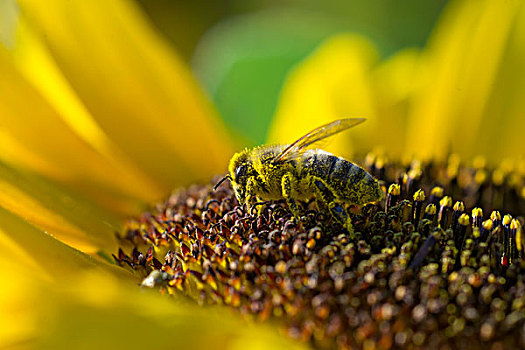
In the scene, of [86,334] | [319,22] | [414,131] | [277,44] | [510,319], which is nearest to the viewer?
[86,334]

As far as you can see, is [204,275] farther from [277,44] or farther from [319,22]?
[319,22]

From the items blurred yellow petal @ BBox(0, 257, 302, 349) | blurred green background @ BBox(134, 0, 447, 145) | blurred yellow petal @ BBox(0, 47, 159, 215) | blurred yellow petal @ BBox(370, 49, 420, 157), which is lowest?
blurred yellow petal @ BBox(0, 257, 302, 349)

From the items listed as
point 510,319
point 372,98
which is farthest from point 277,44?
point 510,319

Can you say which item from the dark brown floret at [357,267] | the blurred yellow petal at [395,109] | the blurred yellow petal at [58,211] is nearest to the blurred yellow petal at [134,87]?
the blurred yellow petal at [58,211]

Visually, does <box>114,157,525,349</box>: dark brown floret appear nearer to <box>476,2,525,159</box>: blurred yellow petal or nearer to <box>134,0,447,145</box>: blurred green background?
<box>476,2,525,159</box>: blurred yellow petal

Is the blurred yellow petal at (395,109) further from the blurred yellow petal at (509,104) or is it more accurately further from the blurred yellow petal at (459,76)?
the blurred yellow petal at (509,104)

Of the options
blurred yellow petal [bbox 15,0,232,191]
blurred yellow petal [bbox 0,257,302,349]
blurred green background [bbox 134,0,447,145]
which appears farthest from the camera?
blurred green background [bbox 134,0,447,145]

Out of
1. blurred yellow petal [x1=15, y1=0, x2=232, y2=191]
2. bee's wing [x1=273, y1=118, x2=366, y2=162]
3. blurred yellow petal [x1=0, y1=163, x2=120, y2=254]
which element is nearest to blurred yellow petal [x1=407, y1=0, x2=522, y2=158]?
blurred yellow petal [x1=15, y1=0, x2=232, y2=191]
